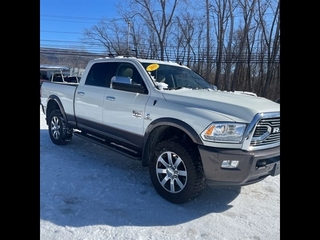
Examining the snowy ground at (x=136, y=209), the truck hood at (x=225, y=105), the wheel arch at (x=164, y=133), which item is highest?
the truck hood at (x=225, y=105)

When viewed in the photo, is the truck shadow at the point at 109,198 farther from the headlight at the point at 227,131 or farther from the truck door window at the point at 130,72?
the truck door window at the point at 130,72

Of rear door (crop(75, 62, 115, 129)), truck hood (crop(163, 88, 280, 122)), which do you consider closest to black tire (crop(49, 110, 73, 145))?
rear door (crop(75, 62, 115, 129))

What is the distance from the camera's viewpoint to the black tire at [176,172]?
312cm

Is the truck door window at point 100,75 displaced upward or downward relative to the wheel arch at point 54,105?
upward

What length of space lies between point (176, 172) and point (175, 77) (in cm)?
180

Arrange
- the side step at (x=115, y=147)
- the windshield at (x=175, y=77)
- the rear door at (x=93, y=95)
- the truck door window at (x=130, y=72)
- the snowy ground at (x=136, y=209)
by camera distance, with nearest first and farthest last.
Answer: the snowy ground at (x=136, y=209) < the side step at (x=115, y=147) < the truck door window at (x=130, y=72) < the windshield at (x=175, y=77) < the rear door at (x=93, y=95)

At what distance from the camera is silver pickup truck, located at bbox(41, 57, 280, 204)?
290 cm

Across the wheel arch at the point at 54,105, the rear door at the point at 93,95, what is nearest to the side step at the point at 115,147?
the rear door at the point at 93,95

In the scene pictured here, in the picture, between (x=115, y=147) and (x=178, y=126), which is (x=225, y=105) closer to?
(x=178, y=126)

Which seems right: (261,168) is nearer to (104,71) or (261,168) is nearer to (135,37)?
(104,71)
